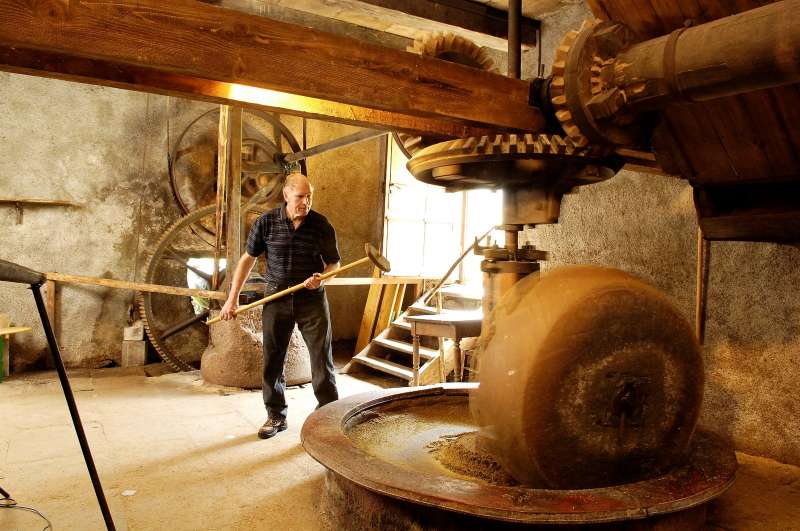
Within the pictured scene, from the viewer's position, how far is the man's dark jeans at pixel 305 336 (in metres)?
4.17

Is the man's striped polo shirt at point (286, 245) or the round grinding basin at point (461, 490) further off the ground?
the man's striped polo shirt at point (286, 245)

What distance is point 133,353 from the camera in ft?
21.6

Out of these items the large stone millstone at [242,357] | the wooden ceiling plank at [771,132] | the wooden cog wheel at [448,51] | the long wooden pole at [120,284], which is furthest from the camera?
the long wooden pole at [120,284]

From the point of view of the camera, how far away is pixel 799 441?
3.43 m

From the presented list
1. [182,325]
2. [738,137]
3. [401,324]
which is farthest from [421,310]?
[738,137]

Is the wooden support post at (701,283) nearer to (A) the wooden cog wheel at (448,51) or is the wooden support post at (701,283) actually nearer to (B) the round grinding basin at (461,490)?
(B) the round grinding basin at (461,490)

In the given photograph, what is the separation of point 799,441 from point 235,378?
4502mm

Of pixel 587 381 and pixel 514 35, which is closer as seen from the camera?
pixel 587 381

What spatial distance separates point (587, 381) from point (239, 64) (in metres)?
1.66

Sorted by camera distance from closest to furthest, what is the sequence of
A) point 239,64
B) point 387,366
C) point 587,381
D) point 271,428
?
1. point 239,64
2. point 587,381
3. point 271,428
4. point 387,366

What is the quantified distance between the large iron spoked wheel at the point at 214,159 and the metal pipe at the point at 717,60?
537 centimetres

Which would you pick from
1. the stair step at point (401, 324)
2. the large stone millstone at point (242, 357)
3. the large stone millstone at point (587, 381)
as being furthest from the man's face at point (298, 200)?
the stair step at point (401, 324)

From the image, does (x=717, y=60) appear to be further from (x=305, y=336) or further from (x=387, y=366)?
(x=387, y=366)

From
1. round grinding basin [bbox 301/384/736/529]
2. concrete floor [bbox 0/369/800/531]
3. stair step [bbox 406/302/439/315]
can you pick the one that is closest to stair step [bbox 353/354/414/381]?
stair step [bbox 406/302/439/315]
